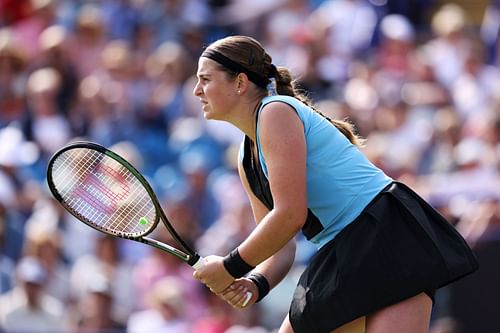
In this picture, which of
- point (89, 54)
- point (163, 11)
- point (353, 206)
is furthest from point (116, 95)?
point (353, 206)

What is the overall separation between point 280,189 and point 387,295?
20.9 inches

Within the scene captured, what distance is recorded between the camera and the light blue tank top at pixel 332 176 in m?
3.89

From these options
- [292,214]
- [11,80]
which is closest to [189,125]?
[11,80]

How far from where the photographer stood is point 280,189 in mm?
3777

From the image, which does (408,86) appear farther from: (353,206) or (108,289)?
(353,206)

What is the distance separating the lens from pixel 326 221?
13.0 ft

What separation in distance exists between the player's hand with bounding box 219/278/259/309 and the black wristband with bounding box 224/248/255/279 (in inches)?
5.9

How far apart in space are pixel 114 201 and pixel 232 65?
100 cm

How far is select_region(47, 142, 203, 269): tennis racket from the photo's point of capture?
13.9 feet

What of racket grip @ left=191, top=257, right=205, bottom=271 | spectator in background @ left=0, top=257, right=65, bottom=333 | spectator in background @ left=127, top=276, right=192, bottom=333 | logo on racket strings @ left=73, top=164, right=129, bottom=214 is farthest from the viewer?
spectator in background @ left=0, top=257, right=65, bottom=333

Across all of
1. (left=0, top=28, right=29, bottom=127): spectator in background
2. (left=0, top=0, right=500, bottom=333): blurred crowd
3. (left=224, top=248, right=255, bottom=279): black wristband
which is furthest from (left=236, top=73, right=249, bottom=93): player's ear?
(left=0, top=28, right=29, bottom=127): spectator in background

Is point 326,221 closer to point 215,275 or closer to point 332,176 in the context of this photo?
point 332,176

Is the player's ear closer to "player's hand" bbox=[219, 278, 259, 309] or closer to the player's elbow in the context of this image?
the player's elbow

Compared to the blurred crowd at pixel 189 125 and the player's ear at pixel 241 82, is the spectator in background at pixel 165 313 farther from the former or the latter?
the player's ear at pixel 241 82
